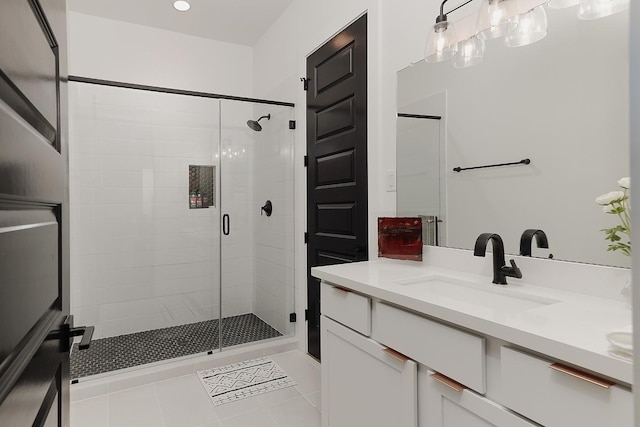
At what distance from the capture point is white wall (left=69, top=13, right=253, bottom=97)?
3.30m

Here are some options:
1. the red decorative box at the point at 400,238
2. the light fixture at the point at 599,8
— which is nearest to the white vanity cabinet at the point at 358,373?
the red decorative box at the point at 400,238

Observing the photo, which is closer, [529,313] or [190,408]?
[529,313]

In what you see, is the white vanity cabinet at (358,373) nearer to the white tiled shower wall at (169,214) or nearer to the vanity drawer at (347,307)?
the vanity drawer at (347,307)

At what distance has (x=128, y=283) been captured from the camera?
10.6 feet

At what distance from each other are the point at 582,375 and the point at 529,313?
259 millimetres

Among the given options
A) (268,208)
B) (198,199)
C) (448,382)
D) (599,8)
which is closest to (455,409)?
(448,382)

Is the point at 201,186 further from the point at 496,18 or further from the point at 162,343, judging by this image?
the point at 496,18

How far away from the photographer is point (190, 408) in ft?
7.32

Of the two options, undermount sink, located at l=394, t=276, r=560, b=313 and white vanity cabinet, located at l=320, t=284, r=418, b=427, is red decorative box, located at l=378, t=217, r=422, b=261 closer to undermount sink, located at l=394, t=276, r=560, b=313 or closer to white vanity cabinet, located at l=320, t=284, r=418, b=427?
undermount sink, located at l=394, t=276, r=560, b=313

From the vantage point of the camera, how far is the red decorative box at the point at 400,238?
76.5 inches

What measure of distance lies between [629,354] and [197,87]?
12.7ft

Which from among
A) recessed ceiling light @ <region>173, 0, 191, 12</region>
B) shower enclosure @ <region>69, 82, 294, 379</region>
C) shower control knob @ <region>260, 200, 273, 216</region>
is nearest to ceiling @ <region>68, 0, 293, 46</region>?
recessed ceiling light @ <region>173, 0, 191, 12</region>

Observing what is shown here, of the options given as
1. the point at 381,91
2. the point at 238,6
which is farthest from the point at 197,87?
the point at 381,91

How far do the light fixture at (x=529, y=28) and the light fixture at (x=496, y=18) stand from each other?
25 millimetres
